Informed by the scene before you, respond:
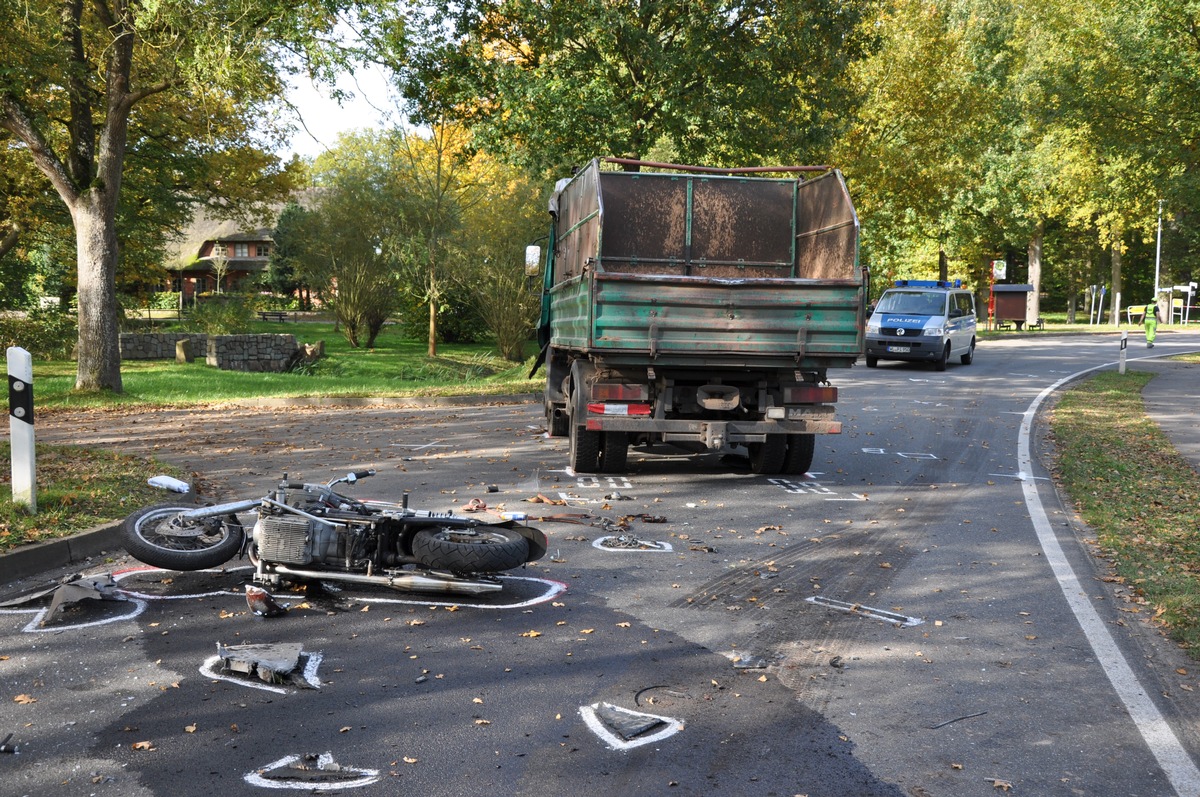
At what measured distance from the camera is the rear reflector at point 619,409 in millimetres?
10133

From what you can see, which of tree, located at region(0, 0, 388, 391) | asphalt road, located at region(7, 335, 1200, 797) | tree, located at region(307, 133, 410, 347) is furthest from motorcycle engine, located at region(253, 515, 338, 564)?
tree, located at region(307, 133, 410, 347)

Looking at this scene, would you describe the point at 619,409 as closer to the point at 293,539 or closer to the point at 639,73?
the point at 293,539

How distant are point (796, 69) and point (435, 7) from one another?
274 inches

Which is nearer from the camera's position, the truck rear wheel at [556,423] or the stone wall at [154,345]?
the truck rear wheel at [556,423]

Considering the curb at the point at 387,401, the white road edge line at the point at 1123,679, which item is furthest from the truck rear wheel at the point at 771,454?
the curb at the point at 387,401

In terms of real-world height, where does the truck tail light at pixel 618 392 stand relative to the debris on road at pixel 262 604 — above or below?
above

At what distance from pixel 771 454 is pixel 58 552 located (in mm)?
6534

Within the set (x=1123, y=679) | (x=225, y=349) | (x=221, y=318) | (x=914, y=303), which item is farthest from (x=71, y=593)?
(x=221, y=318)

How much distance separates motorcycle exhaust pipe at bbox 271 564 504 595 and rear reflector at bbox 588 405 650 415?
4.22 m

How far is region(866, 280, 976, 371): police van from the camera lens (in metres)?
26.1

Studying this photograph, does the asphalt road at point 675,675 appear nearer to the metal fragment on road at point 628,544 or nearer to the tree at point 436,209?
the metal fragment on road at point 628,544

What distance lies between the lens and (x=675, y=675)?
4.91 meters

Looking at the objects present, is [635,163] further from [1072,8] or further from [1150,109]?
[1072,8]

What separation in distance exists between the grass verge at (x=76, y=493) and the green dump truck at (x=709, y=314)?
397cm
